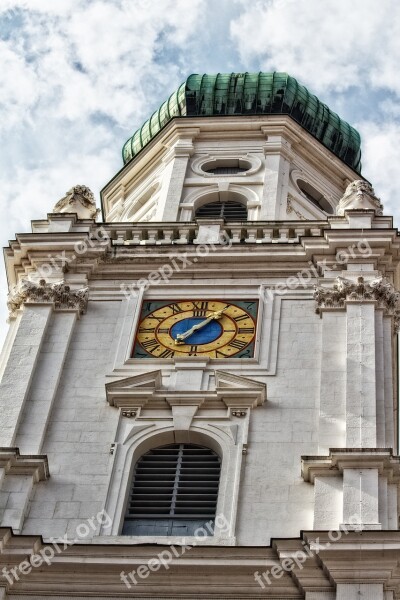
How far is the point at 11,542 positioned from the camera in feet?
79.3

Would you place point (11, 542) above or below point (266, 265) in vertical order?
below

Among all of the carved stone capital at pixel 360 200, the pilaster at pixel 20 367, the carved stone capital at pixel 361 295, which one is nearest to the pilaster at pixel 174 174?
the carved stone capital at pixel 360 200

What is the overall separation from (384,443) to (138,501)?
3.84 metres

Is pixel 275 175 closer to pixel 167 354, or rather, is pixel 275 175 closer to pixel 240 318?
pixel 240 318

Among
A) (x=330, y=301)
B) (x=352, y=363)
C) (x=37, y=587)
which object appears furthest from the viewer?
(x=330, y=301)

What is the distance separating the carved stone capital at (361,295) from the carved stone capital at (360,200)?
3.07m

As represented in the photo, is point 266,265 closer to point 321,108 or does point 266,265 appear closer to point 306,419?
point 306,419

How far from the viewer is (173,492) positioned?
86.8 ft

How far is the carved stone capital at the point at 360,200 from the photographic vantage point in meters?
33.1

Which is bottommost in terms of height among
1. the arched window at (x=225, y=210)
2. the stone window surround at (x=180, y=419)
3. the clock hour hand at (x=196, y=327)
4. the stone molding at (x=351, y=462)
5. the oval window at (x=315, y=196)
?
the stone molding at (x=351, y=462)

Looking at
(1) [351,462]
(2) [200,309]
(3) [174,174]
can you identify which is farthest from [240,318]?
(3) [174,174]

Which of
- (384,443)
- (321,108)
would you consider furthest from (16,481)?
(321,108)

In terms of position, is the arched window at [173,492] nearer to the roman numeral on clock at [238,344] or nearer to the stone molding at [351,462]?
the stone molding at [351,462]

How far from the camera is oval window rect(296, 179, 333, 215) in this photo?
3738cm
